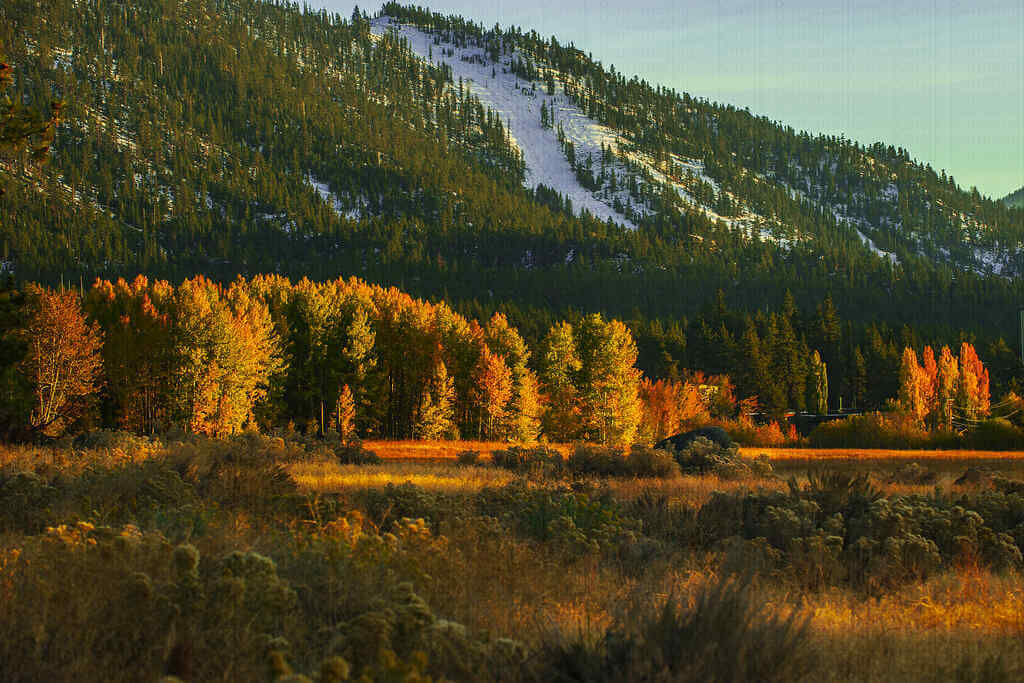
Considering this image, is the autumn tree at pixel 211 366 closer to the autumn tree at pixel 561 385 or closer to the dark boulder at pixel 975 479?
the autumn tree at pixel 561 385

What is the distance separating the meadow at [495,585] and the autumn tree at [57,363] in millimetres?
34677

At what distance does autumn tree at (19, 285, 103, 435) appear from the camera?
46.3 metres

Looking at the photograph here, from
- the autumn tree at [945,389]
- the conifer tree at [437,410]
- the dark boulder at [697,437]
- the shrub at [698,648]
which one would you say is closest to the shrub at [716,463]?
the dark boulder at [697,437]

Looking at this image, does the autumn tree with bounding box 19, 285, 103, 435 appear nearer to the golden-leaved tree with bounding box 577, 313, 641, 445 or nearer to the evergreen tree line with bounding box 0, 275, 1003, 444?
the evergreen tree line with bounding box 0, 275, 1003, 444

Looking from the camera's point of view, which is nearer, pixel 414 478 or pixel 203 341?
pixel 414 478

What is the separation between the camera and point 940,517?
12.5 meters

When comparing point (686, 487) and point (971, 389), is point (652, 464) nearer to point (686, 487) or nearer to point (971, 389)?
point (686, 487)

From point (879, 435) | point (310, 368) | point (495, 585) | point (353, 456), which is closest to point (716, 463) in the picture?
point (353, 456)

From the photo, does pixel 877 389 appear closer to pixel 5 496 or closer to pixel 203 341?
pixel 203 341

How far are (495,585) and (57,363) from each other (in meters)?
46.0

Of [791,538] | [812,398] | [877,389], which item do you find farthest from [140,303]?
[877,389]

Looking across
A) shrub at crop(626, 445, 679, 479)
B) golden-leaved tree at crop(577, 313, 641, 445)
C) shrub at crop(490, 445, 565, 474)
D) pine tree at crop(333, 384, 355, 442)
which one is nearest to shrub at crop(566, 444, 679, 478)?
shrub at crop(626, 445, 679, 479)

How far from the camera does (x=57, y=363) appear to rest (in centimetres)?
4722

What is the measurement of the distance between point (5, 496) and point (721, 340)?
342ft
